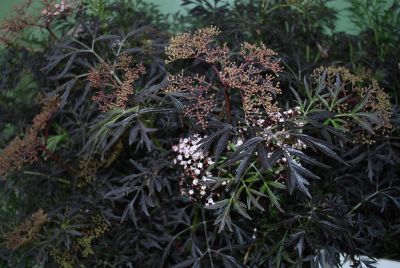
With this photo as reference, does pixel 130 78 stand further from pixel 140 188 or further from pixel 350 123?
pixel 350 123

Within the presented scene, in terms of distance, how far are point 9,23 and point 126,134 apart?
0.38 meters

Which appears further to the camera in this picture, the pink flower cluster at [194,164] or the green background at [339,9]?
the green background at [339,9]

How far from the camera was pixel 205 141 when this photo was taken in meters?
0.88

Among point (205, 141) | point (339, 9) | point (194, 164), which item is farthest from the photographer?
point (339, 9)

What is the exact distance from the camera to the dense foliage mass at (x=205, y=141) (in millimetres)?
936

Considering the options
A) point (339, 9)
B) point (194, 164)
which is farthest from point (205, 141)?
point (339, 9)

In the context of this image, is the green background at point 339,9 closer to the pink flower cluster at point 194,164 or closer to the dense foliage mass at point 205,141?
the dense foliage mass at point 205,141

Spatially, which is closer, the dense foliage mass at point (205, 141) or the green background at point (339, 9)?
the dense foliage mass at point (205, 141)

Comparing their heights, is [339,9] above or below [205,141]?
below

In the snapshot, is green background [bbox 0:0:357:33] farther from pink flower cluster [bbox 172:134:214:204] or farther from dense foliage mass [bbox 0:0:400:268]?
pink flower cluster [bbox 172:134:214:204]

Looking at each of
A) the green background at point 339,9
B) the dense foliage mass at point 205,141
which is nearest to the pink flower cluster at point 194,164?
the dense foliage mass at point 205,141

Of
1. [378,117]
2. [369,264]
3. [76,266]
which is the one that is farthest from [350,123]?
[76,266]

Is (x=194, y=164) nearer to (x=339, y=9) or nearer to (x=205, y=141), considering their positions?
(x=205, y=141)

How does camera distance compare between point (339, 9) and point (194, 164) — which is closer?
point (194, 164)
